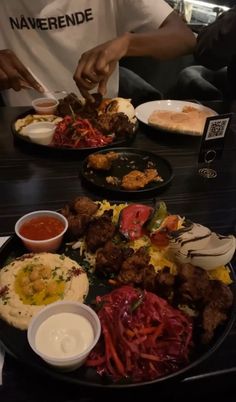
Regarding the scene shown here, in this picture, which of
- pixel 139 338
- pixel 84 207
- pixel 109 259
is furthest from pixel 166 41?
pixel 139 338

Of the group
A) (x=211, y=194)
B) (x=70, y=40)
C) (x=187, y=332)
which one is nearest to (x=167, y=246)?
(x=187, y=332)

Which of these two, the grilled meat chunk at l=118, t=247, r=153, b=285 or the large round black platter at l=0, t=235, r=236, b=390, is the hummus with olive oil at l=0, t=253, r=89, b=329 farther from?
the grilled meat chunk at l=118, t=247, r=153, b=285

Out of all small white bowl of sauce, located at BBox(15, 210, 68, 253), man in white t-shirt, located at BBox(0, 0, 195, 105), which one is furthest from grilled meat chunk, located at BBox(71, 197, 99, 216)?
man in white t-shirt, located at BBox(0, 0, 195, 105)

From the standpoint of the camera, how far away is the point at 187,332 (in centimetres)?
132

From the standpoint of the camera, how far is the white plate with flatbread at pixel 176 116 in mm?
2803

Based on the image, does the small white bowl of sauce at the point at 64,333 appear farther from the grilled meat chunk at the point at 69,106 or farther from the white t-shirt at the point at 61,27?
the white t-shirt at the point at 61,27

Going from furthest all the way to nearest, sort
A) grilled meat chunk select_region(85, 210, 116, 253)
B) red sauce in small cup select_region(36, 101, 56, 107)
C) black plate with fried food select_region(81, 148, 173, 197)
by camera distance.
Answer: red sauce in small cup select_region(36, 101, 56, 107) → black plate with fried food select_region(81, 148, 173, 197) → grilled meat chunk select_region(85, 210, 116, 253)

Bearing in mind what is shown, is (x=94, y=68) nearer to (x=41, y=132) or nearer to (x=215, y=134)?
(x=41, y=132)

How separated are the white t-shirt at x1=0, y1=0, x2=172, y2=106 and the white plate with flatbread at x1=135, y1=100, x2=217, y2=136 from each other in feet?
2.74

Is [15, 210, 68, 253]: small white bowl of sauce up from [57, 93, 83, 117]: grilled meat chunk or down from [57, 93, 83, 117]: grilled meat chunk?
up

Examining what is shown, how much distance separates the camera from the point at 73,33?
11.2 feet

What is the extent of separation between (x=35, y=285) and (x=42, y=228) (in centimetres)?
41

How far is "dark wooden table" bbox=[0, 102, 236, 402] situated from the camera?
1.21m

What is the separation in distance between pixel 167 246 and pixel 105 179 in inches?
29.4
